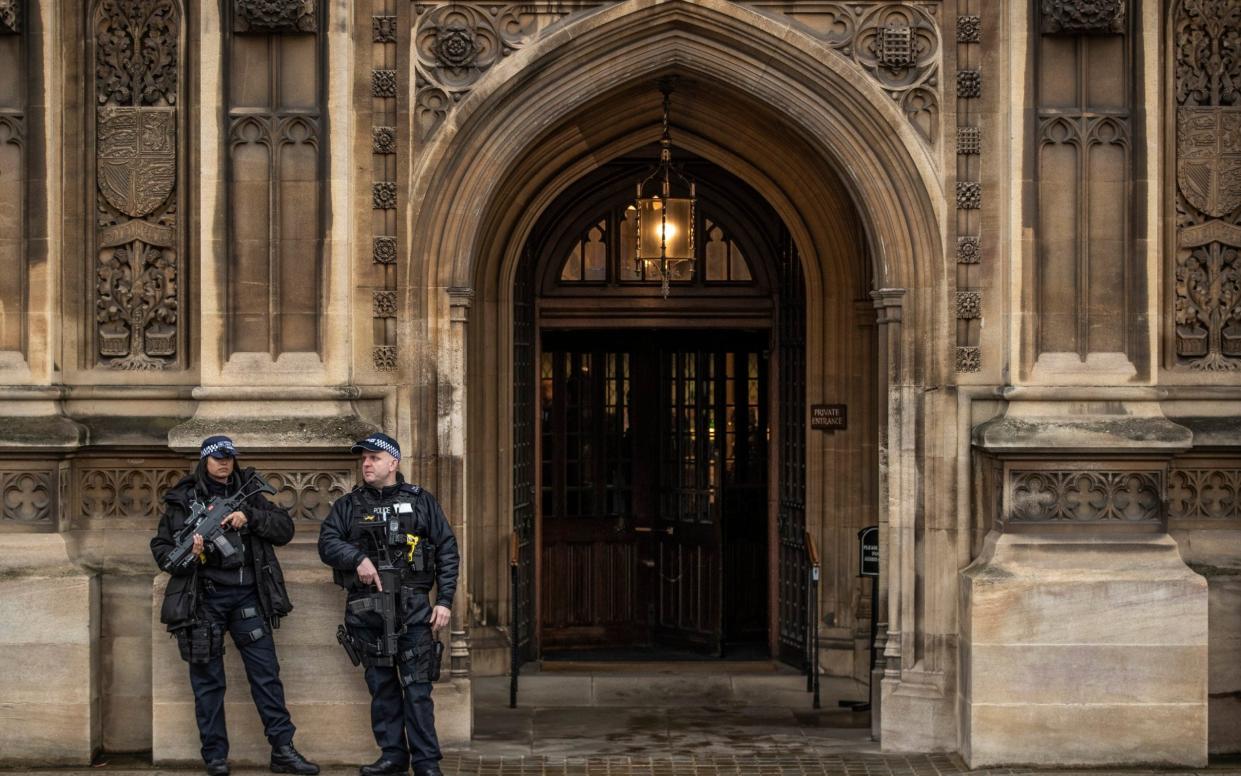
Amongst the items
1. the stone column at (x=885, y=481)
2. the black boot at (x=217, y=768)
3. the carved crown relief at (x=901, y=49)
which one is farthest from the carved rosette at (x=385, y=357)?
the carved crown relief at (x=901, y=49)

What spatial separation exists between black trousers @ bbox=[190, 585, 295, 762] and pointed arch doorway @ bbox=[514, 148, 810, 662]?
13.0 feet

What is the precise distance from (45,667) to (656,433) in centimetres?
593

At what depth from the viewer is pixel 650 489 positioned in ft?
54.4

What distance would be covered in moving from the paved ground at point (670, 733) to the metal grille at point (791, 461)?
0.40m

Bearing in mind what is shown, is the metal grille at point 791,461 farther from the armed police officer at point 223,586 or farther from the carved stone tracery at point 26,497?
the carved stone tracery at point 26,497

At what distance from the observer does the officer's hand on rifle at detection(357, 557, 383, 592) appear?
444 inches

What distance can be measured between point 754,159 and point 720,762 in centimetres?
445

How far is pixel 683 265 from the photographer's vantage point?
13.6m

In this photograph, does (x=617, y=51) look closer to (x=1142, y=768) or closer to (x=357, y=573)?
(x=357, y=573)

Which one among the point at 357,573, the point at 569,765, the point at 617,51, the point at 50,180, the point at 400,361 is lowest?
the point at 569,765

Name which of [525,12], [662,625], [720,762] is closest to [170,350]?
[525,12]

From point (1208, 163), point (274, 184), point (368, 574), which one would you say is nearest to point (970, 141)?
point (1208, 163)

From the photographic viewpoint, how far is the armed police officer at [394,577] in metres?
11.4

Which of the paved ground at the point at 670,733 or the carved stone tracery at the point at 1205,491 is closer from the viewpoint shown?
the paved ground at the point at 670,733
